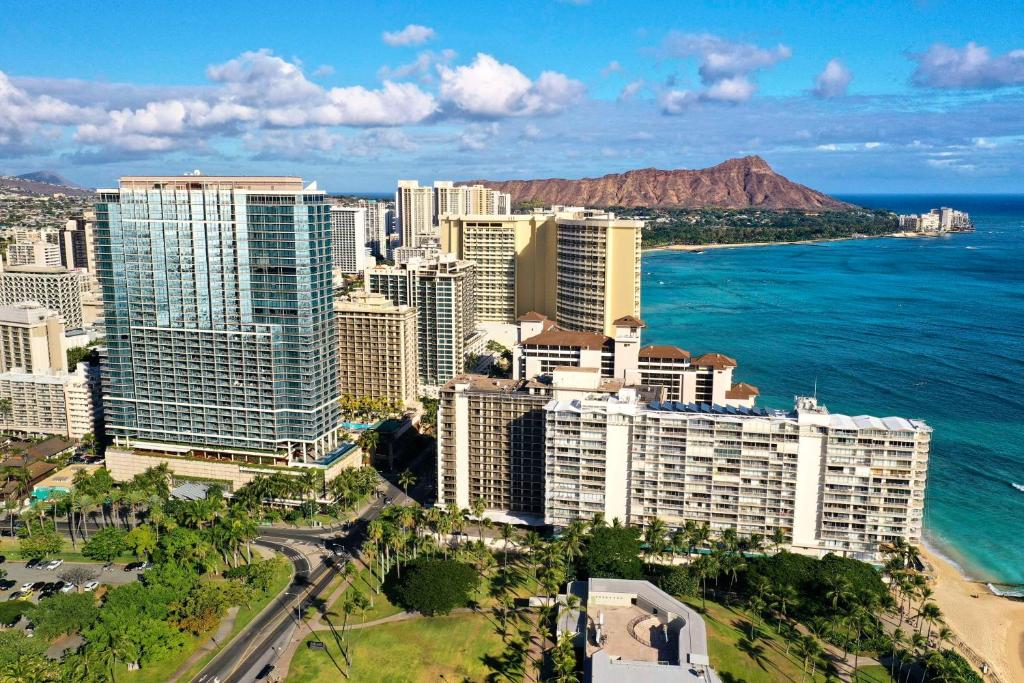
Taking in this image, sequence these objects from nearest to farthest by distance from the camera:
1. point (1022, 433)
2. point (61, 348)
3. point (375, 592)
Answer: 1. point (375, 592)
2. point (1022, 433)
3. point (61, 348)

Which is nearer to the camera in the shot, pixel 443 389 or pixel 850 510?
pixel 850 510

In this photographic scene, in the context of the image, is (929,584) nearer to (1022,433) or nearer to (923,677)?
(923,677)

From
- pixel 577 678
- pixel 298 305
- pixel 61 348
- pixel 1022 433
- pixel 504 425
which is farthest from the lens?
pixel 61 348

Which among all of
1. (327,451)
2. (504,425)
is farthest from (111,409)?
(504,425)

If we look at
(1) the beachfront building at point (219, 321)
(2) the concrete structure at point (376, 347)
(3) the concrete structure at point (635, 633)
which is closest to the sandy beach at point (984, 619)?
(3) the concrete structure at point (635, 633)

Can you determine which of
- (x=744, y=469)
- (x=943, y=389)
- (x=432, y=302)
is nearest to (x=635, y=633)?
(x=744, y=469)

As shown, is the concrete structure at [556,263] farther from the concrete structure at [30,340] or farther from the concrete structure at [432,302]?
the concrete structure at [30,340]

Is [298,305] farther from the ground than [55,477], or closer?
farther from the ground
